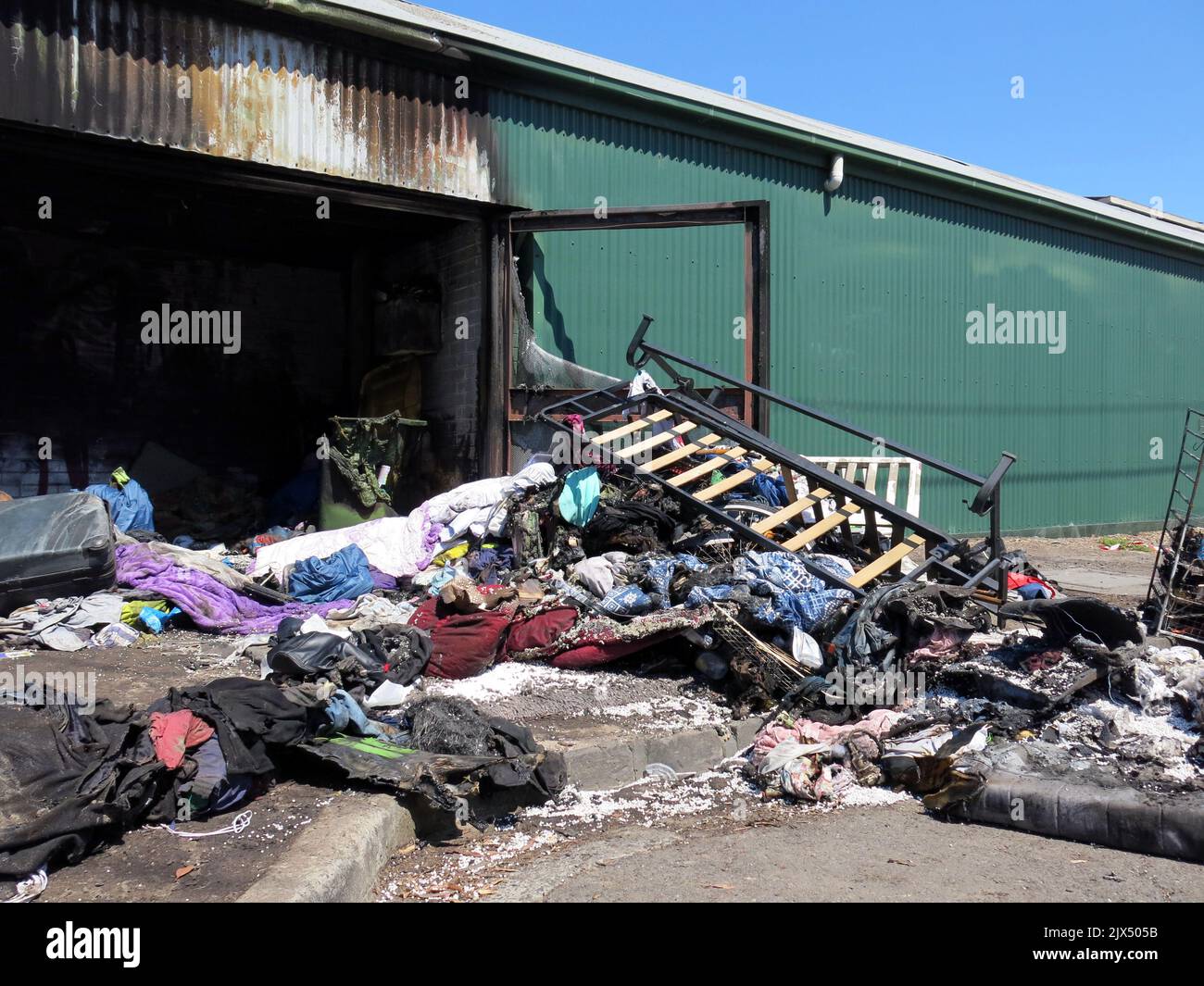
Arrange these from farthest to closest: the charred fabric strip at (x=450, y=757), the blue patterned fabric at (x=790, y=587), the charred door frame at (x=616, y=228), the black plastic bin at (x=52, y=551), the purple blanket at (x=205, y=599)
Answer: the charred door frame at (x=616, y=228) → the purple blanket at (x=205, y=599) → the black plastic bin at (x=52, y=551) → the blue patterned fabric at (x=790, y=587) → the charred fabric strip at (x=450, y=757)

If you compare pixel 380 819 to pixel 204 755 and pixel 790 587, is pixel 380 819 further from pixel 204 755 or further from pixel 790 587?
pixel 790 587

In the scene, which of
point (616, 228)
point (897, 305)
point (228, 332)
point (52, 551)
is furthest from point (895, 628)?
point (228, 332)

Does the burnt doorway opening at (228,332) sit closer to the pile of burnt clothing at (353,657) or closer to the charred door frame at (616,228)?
the charred door frame at (616,228)

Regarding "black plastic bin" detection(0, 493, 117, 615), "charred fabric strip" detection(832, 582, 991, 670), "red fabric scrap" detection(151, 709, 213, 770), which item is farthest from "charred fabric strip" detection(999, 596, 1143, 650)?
"black plastic bin" detection(0, 493, 117, 615)

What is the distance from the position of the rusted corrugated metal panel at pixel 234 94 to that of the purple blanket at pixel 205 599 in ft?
11.4

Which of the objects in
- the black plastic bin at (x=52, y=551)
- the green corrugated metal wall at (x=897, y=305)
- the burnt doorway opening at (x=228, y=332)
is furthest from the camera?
the green corrugated metal wall at (x=897, y=305)

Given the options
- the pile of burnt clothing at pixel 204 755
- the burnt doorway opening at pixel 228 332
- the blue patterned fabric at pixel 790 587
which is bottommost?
the pile of burnt clothing at pixel 204 755

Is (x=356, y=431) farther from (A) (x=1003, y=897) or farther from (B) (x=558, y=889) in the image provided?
(A) (x=1003, y=897)

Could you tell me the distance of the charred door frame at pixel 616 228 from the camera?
9109 millimetres

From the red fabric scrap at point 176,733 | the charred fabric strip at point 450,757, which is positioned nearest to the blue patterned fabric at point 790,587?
the charred fabric strip at point 450,757

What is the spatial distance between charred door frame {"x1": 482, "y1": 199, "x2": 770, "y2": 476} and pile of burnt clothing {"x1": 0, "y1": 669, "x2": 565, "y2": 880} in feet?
17.2

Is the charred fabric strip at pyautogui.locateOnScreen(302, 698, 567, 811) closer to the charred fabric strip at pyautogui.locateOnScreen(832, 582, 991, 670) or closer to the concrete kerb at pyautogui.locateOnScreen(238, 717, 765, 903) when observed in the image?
the concrete kerb at pyautogui.locateOnScreen(238, 717, 765, 903)

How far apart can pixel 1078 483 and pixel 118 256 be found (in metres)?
14.7

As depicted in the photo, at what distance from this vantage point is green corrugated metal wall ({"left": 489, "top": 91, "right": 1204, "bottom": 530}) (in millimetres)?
10328
